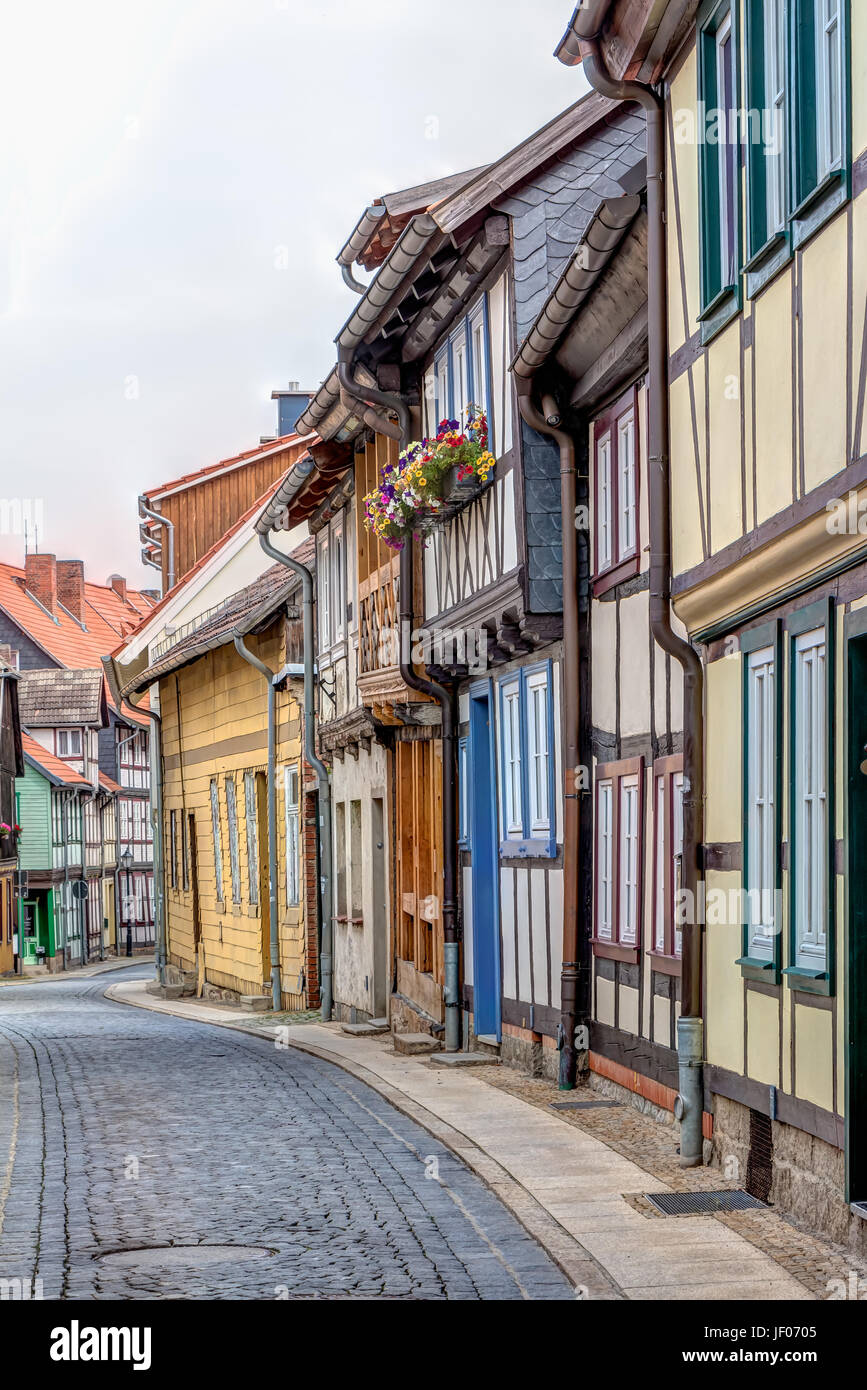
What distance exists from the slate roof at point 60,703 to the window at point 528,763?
1781 inches

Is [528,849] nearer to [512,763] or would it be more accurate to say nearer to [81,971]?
[512,763]

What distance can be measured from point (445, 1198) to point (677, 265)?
4941mm

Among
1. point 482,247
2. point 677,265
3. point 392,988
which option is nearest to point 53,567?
point 392,988

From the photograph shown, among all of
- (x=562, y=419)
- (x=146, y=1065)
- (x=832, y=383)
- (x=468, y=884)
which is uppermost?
(x=562, y=419)

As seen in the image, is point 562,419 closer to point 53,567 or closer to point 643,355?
point 643,355

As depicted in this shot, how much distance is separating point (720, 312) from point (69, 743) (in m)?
53.5

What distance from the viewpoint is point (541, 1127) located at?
11328mm

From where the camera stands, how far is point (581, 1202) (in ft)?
28.6

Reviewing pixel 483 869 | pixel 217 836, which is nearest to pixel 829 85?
pixel 483 869

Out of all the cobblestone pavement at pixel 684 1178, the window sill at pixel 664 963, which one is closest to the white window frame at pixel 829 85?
the cobblestone pavement at pixel 684 1178

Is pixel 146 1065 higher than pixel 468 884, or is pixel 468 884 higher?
pixel 468 884

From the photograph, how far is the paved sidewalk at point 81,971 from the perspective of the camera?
171ft

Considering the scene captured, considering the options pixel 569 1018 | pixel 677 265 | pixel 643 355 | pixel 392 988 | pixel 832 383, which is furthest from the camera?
pixel 392 988

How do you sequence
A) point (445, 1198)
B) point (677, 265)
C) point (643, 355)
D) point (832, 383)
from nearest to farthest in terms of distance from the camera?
point (832, 383)
point (445, 1198)
point (677, 265)
point (643, 355)
